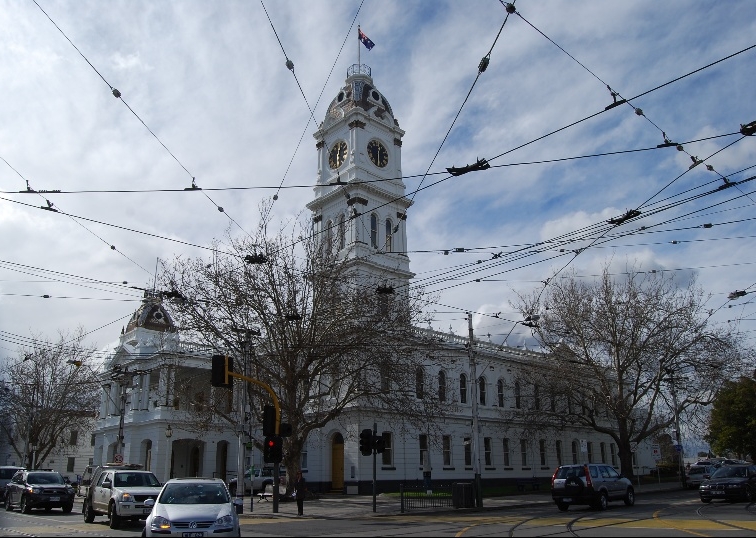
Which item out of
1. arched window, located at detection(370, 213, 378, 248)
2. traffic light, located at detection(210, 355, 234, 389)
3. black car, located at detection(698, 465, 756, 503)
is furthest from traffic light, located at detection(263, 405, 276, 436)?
arched window, located at detection(370, 213, 378, 248)

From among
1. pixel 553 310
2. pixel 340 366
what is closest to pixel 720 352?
pixel 553 310

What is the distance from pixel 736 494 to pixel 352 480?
22.3m

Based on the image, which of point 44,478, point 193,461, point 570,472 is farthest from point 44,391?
point 570,472

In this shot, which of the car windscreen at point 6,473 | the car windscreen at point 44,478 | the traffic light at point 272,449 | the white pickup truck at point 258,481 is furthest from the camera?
the white pickup truck at point 258,481

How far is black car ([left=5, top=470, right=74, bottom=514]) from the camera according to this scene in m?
25.1

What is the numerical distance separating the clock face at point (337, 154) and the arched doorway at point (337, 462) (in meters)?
23.3

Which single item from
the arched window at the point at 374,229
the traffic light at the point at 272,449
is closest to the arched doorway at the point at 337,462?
the arched window at the point at 374,229

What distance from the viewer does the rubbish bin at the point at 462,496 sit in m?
26.8

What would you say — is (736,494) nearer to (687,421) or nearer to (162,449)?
(687,421)

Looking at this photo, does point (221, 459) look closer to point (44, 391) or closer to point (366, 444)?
point (44, 391)

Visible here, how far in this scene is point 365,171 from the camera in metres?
52.4

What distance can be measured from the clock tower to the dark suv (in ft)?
82.8

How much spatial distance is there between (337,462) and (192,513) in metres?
31.3

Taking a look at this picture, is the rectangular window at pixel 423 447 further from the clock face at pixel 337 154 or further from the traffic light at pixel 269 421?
the clock face at pixel 337 154
